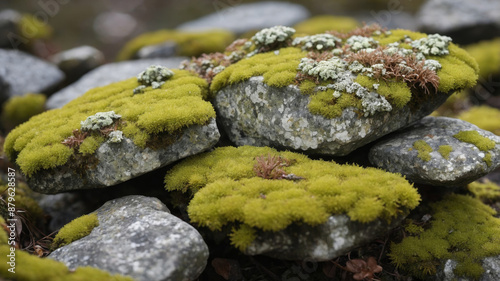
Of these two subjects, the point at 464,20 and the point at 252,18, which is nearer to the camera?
the point at 464,20

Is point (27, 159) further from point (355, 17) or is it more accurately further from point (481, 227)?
point (355, 17)

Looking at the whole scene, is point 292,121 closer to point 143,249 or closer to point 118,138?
point 118,138

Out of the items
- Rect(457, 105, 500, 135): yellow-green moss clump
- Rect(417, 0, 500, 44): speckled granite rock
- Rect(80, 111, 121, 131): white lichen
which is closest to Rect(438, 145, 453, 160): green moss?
Rect(457, 105, 500, 135): yellow-green moss clump

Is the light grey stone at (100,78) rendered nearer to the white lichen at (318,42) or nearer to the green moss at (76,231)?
the white lichen at (318,42)

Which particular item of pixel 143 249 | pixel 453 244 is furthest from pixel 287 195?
pixel 453 244

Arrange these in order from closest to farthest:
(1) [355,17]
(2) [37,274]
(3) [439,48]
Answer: (2) [37,274], (3) [439,48], (1) [355,17]

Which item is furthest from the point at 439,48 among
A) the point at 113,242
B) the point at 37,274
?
the point at 37,274
